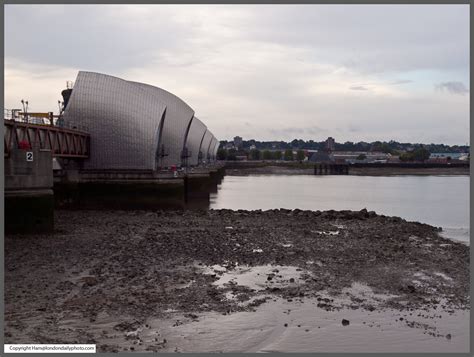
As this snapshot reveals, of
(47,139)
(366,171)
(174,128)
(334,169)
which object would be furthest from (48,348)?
(366,171)

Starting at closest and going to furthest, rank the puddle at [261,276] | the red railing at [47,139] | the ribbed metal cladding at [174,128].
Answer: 1. the puddle at [261,276]
2. the red railing at [47,139]
3. the ribbed metal cladding at [174,128]

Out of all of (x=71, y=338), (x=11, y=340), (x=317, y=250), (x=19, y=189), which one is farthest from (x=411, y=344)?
(x=19, y=189)

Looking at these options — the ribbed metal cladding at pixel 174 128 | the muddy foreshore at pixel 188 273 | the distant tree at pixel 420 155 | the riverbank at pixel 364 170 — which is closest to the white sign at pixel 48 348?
the muddy foreshore at pixel 188 273

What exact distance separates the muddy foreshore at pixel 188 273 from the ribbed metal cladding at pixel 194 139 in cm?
5355

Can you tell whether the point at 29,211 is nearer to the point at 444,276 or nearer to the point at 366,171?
the point at 444,276

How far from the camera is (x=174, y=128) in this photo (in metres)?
57.5

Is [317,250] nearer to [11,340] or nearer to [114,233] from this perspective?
[114,233]

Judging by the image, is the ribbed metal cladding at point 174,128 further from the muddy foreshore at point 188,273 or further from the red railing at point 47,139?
the muddy foreshore at point 188,273

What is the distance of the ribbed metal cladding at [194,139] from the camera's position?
261 feet

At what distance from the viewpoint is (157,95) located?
4928cm

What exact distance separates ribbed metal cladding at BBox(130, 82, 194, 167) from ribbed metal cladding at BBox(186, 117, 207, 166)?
17.5m

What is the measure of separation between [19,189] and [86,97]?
23705mm

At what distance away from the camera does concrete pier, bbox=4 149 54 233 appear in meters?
21.5

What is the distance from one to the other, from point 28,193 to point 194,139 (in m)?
62.9
